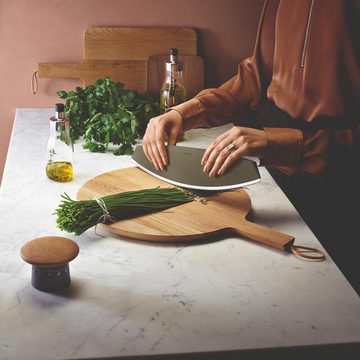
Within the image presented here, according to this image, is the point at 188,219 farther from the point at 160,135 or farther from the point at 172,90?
the point at 172,90

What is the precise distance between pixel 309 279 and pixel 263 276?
99 millimetres

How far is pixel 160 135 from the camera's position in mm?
1773

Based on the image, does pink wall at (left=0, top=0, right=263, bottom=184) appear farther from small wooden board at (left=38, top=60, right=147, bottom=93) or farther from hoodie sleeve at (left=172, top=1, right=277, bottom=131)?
hoodie sleeve at (left=172, top=1, right=277, bottom=131)

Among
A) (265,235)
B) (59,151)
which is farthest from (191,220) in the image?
(59,151)

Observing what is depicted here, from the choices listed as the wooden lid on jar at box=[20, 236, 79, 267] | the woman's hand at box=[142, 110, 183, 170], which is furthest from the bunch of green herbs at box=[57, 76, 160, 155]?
the wooden lid on jar at box=[20, 236, 79, 267]

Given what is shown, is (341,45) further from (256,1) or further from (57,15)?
(57,15)

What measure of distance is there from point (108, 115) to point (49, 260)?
102 centimetres

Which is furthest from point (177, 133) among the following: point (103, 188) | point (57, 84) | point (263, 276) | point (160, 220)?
point (57, 84)

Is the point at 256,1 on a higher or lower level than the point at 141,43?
higher

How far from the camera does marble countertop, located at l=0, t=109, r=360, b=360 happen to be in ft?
3.52

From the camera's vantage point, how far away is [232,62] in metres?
2.62

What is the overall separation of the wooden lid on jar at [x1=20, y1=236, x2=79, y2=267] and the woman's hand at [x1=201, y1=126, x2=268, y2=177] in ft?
1.72

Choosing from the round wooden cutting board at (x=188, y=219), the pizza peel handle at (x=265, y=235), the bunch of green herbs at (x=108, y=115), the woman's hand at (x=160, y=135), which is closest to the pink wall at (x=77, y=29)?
the bunch of green herbs at (x=108, y=115)

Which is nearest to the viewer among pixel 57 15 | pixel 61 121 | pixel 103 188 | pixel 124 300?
pixel 124 300
